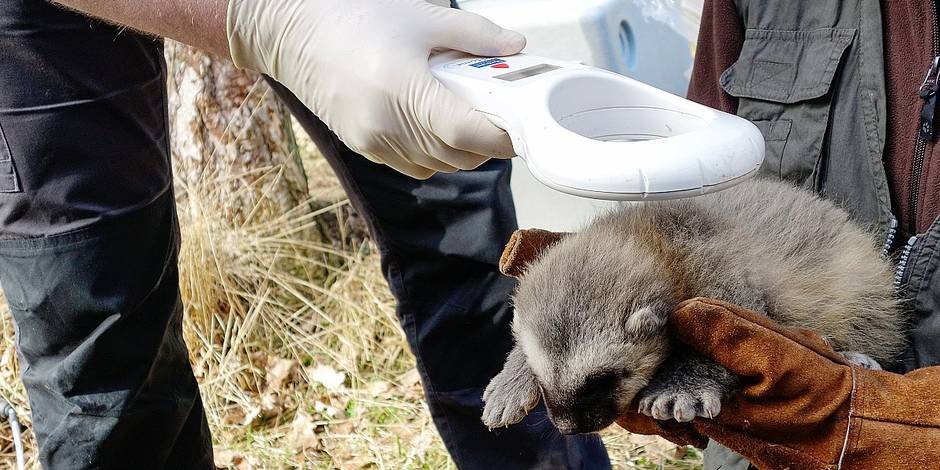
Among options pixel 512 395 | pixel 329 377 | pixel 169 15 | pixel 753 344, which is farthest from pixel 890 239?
pixel 329 377

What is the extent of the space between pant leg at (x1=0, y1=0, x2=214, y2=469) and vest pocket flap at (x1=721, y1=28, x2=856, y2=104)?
1.52 m

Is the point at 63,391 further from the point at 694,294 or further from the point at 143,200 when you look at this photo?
the point at 694,294

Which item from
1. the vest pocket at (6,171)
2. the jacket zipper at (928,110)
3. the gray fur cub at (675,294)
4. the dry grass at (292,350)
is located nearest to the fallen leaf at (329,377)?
the dry grass at (292,350)

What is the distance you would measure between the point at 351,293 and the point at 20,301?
208 centimetres

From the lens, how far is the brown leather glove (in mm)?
1479

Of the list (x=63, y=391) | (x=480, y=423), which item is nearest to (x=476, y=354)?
(x=480, y=423)

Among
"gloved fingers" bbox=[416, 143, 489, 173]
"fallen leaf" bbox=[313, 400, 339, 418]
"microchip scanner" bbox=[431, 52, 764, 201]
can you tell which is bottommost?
"fallen leaf" bbox=[313, 400, 339, 418]

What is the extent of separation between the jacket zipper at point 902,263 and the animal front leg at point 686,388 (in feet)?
1.48

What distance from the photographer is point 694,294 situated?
68.0 inches

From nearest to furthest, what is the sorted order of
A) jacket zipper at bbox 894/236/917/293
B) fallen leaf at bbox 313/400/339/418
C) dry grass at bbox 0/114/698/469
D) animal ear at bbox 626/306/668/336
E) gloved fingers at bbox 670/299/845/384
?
gloved fingers at bbox 670/299/845/384, animal ear at bbox 626/306/668/336, jacket zipper at bbox 894/236/917/293, dry grass at bbox 0/114/698/469, fallen leaf at bbox 313/400/339/418

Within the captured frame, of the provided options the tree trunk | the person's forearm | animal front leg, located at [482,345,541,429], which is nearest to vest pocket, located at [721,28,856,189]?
animal front leg, located at [482,345,541,429]

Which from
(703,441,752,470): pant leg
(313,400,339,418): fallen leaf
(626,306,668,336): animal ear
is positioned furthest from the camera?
(313,400,339,418): fallen leaf

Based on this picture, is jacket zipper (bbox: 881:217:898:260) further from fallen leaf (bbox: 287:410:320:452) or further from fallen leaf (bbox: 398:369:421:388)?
fallen leaf (bbox: 287:410:320:452)

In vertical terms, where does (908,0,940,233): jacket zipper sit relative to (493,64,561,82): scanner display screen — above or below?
below
